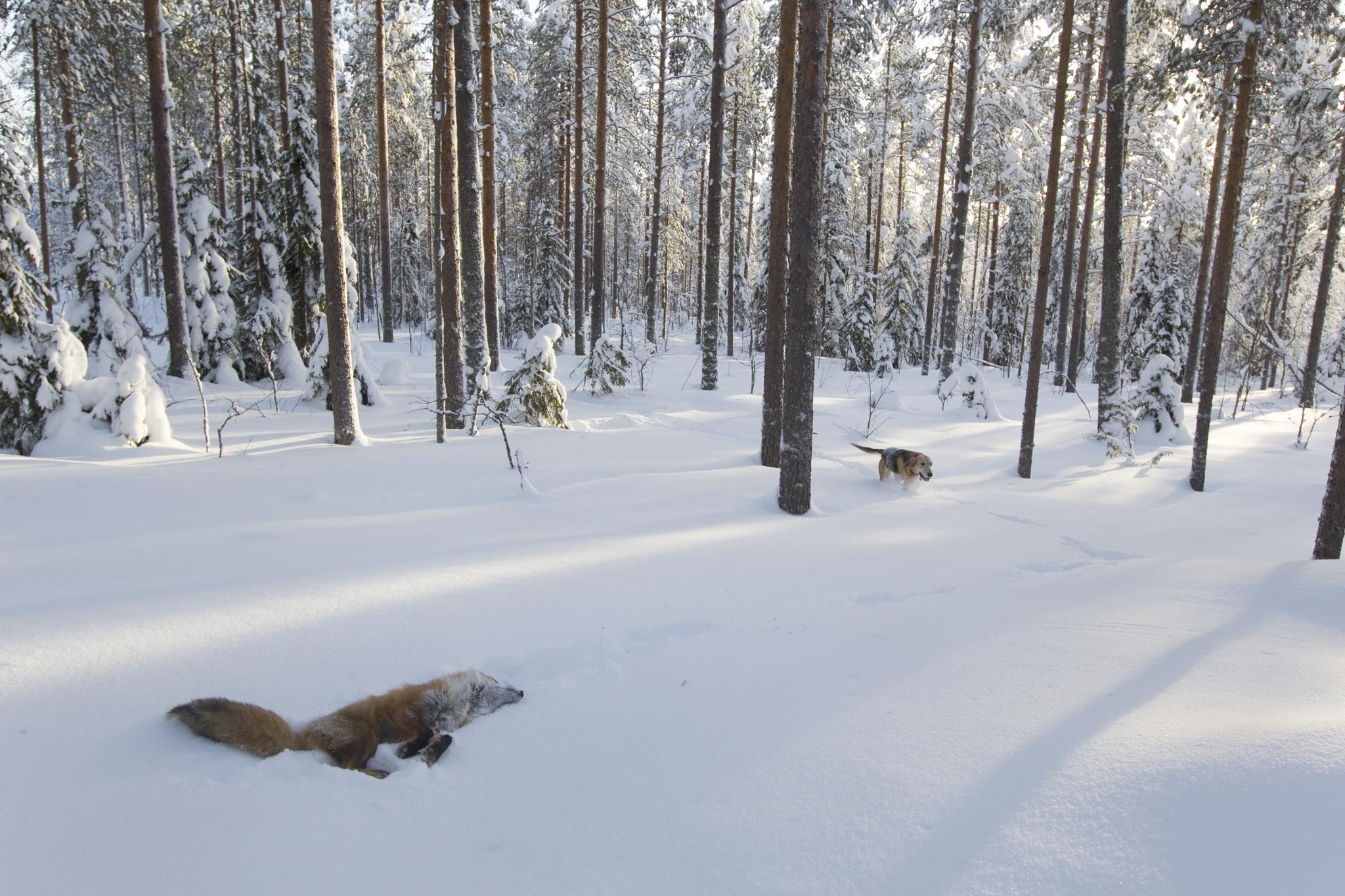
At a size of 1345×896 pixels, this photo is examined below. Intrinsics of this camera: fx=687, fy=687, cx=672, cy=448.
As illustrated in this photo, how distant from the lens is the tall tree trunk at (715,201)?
13914mm

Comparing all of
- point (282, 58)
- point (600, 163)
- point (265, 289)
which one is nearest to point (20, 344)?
point (265, 289)

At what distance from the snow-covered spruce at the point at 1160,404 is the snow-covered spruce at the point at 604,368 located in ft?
33.5

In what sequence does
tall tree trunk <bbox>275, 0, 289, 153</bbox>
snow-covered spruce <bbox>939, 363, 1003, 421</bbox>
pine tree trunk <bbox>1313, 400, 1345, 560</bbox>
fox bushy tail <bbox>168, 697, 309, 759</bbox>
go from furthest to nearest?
tall tree trunk <bbox>275, 0, 289, 153</bbox> < snow-covered spruce <bbox>939, 363, 1003, 421</bbox> < pine tree trunk <bbox>1313, 400, 1345, 560</bbox> < fox bushy tail <bbox>168, 697, 309, 759</bbox>

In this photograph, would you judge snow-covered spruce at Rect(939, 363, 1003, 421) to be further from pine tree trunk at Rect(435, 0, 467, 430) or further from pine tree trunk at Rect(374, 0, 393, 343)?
pine tree trunk at Rect(374, 0, 393, 343)

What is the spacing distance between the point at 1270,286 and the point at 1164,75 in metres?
23.1

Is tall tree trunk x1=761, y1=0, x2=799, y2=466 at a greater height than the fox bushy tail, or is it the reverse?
tall tree trunk x1=761, y1=0, x2=799, y2=466

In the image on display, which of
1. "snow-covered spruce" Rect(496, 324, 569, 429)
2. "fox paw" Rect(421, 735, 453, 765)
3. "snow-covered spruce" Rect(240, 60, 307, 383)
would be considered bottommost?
"fox paw" Rect(421, 735, 453, 765)

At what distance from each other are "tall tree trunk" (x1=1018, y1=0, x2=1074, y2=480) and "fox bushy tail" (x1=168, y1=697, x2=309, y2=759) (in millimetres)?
9145

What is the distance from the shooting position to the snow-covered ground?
225cm

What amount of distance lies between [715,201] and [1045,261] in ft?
24.2

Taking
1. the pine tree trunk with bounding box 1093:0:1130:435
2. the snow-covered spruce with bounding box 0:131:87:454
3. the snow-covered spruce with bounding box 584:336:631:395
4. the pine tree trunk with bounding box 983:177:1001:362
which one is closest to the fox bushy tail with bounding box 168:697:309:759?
the snow-covered spruce with bounding box 0:131:87:454

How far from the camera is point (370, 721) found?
2939 mm

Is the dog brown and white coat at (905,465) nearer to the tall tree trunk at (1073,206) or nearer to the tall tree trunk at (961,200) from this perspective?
the tall tree trunk at (1073,206)

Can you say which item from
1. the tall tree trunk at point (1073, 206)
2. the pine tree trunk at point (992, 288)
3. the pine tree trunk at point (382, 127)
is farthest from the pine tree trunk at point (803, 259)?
the pine tree trunk at point (992, 288)
